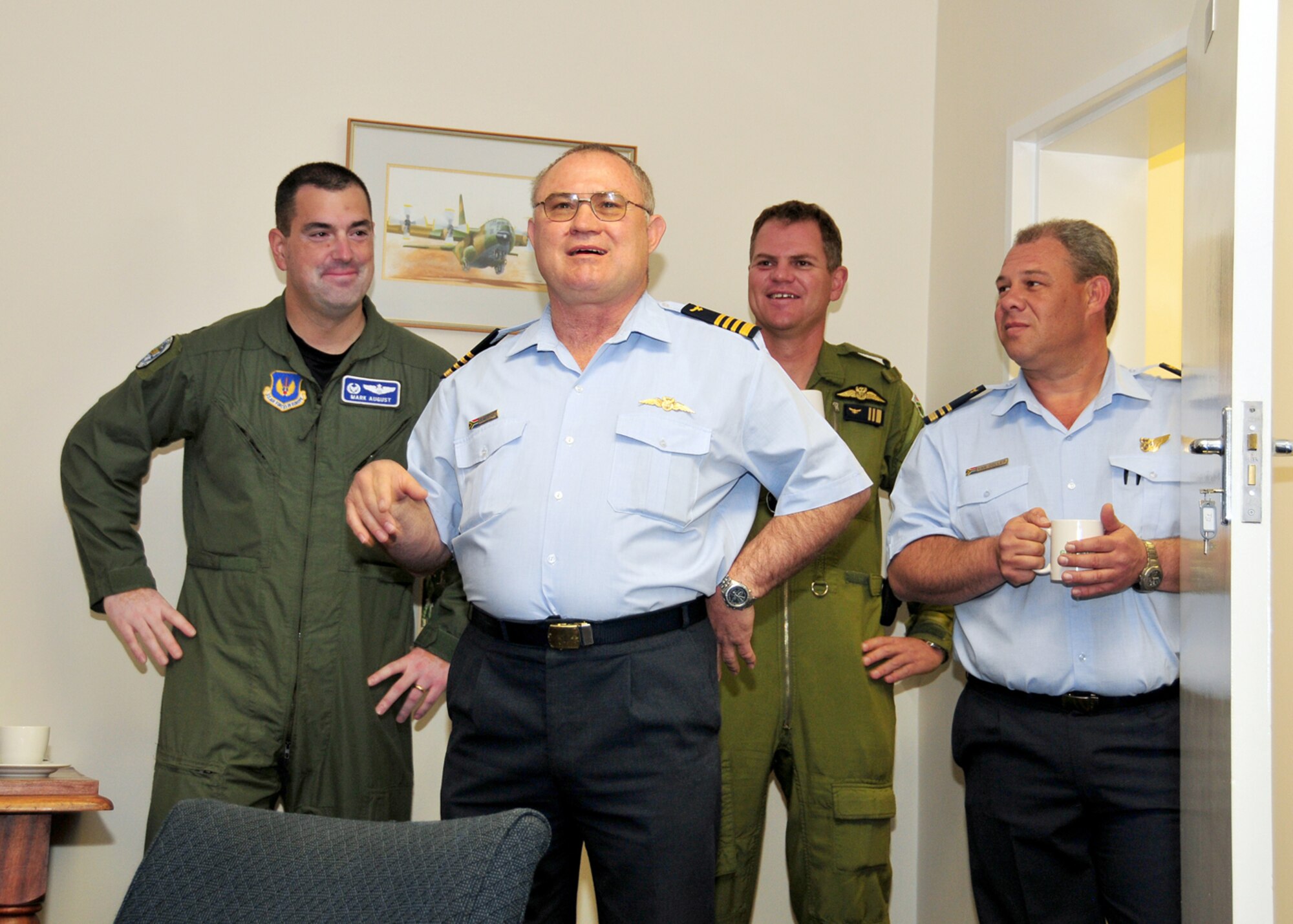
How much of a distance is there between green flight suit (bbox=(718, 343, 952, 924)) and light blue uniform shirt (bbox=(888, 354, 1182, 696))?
0.31 metres

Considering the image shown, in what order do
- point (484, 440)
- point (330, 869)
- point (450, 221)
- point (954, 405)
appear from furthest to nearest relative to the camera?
point (450, 221) < point (954, 405) < point (484, 440) < point (330, 869)

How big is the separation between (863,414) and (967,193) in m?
0.84

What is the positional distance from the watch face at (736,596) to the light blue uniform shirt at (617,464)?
0.03 metres

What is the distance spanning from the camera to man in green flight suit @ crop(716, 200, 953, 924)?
2.89 meters

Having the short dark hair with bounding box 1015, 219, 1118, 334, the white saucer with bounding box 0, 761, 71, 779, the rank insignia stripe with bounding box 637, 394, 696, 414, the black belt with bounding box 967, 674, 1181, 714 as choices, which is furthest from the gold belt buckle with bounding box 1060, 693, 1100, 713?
the white saucer with bounding box 0, 761, 71, 779

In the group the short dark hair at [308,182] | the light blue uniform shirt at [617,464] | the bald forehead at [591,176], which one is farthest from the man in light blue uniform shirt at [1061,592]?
the short dark hair at [308,182]

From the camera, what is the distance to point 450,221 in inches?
132

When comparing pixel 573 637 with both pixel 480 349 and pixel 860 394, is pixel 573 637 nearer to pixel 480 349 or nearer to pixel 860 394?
pixel 480 349

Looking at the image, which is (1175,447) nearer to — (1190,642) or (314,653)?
(1190,642)

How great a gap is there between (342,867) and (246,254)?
2330 mm

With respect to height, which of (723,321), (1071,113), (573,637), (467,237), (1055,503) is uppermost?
(1071,113)

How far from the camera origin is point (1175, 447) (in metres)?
2.46

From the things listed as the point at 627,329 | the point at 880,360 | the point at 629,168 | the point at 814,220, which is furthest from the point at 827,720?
the point at 629,168

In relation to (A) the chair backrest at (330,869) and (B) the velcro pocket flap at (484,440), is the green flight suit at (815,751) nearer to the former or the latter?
(B) the velcro pocket flap at (484,440)
